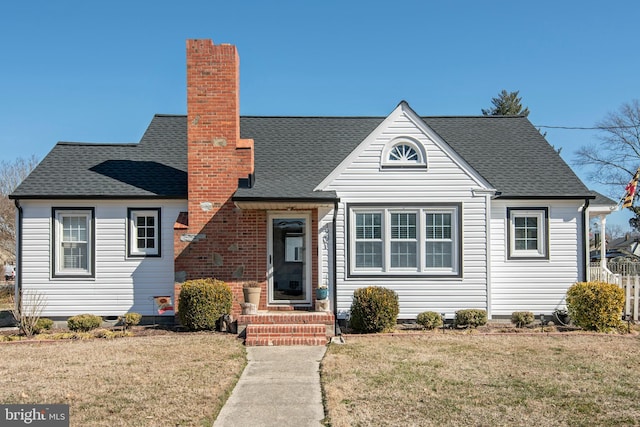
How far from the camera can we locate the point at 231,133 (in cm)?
1274

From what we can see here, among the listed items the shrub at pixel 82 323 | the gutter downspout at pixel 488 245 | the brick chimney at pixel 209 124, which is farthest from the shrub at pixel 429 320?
the shrub at pixel 82 323

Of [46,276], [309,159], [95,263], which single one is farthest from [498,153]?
[46,276]

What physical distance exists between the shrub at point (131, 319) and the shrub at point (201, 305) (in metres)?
1.23

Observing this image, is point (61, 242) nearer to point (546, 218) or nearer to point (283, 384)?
point (283, 384)

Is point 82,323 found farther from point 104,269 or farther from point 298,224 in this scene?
point 298,224

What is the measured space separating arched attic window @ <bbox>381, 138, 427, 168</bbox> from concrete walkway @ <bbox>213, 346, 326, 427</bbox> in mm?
5070

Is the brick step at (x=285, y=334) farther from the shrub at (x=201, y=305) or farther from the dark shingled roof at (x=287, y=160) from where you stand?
the dark shingled roof at (x=287, y=160)

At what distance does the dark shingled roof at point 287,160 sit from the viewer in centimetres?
1340

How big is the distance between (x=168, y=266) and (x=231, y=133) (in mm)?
3644

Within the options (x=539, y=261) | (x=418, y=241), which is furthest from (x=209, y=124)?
(x=539, y=261)

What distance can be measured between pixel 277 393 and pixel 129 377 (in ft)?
7.35

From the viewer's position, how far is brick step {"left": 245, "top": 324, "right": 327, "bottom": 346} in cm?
1068

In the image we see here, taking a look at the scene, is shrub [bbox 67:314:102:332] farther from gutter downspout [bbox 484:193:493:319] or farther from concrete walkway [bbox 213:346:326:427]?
gutter downspout [bbox 484:193:493:319]

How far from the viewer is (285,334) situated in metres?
11.2
